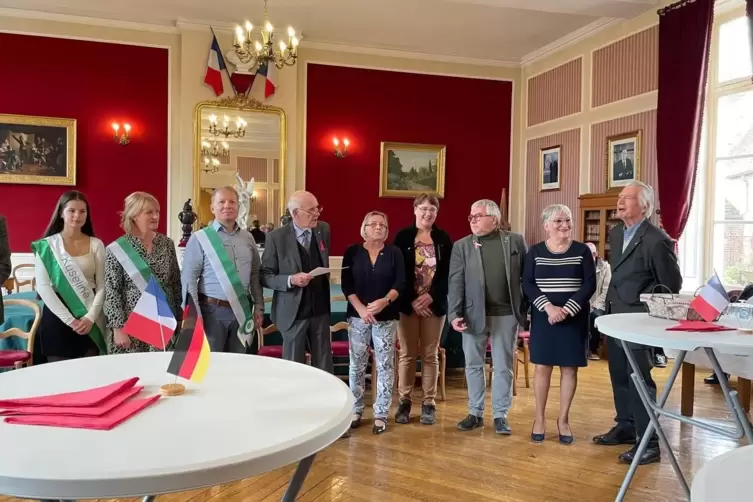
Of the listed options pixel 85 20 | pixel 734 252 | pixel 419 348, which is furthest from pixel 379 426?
pixel 85 20

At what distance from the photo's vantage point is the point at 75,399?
4.05ft

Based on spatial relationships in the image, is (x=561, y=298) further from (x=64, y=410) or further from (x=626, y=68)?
(x=626, y=68)

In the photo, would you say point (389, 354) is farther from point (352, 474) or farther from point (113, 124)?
point (113, 124)

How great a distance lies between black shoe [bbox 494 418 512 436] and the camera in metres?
3.28

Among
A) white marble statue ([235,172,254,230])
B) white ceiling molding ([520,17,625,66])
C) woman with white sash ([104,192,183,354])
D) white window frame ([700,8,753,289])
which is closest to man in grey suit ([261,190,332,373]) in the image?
woman with white sash ([104,192,183,354])

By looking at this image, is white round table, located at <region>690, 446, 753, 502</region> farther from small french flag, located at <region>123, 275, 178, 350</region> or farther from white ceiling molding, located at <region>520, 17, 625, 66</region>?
white ceiling molding, located at <region>520, 17, 625, 66</region>

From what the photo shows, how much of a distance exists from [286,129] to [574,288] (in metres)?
4.90

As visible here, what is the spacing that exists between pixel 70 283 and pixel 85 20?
199 inches

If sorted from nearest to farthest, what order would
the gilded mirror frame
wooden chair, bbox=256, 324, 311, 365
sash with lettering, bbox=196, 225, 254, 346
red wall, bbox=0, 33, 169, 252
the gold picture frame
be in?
1. sash with lettering, bbox=196, 225, 254, 346
2. wooden chair, bbox=256, 324, 311, 365
3. the gold picture frame
4. red wall, bbox=0, 33, 169, 252
5. the gilded mirror frame

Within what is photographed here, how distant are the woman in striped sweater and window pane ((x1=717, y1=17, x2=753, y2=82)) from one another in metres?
3.49

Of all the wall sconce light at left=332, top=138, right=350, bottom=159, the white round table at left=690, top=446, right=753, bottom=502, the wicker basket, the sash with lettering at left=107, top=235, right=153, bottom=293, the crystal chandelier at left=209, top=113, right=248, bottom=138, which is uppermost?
the crystal chandelier at left=209, top=113, right=248, bottom=138

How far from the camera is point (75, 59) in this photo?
660cm

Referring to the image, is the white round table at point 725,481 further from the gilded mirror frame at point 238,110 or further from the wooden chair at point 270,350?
the gilded mirror frame at point 238,110

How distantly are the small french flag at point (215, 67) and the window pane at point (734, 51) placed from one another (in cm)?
512
